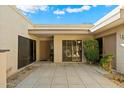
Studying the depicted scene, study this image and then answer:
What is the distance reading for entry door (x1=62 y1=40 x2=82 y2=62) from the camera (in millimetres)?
19219

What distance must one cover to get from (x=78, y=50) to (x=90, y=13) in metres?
12.9

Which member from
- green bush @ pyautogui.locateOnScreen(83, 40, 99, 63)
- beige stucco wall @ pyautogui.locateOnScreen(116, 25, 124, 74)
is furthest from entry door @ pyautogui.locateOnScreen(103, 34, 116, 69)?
beige stucco wall @ pyautogui.locateOnScreen(116, 25, 124, 74)

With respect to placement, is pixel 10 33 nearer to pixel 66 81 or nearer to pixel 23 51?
pixel 23 51

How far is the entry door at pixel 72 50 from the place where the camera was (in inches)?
757

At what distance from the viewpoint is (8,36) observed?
10398mm

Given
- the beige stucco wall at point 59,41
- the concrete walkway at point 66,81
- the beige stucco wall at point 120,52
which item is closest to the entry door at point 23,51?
the concrete walkway at point 66,81

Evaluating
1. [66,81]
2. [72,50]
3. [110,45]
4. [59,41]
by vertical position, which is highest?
[59,41]

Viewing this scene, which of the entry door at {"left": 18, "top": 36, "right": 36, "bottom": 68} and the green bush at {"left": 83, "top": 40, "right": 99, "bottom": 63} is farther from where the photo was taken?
the green bush at {"left": 83, "top": 40, "right": 99, "bottom": 63}

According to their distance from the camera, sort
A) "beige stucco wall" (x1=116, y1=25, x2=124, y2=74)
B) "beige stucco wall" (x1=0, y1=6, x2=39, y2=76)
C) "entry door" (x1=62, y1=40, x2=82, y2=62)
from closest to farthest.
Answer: "beige stucco wall" (x1=0, y1=6, x2=39, y2=76), "beige stucco wall" (x1=116, y1=25, x2=124, y2=74), "entry door" (x1=62, y1=40, x2=82, y2=62)

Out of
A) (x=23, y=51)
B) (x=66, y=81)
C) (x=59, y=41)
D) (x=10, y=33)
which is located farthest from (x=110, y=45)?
(x=10, y=33)

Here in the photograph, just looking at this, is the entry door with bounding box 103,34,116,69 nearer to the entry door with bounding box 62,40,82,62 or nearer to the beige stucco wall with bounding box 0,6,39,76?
the entry door with bounding box 62,40,82,62

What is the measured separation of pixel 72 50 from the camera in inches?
765

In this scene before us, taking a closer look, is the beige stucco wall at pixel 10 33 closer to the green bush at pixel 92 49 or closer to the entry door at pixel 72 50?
the green bush at pixel 92 49
